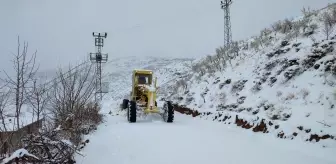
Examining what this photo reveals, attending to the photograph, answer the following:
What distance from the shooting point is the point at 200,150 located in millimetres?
7285

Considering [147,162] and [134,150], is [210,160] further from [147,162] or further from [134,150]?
[134,150]

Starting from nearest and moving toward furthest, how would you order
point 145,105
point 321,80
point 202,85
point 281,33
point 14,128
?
point 14,128, point 321,80, point 145,105, point 281,33, point 202,85

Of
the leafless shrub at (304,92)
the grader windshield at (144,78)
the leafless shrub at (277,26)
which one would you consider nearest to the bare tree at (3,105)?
the leafless shrub at (304,92)

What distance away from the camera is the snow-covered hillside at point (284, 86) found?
27.1 feet

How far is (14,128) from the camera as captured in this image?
4.77 meters

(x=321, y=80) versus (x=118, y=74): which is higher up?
(x=118, y=74)

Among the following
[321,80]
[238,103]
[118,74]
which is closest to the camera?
[321,80]

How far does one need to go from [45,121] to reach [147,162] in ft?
8.44

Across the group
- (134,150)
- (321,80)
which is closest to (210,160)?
(134,150)

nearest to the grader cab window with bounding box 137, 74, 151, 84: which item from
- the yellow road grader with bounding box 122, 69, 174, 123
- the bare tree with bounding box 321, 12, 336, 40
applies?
the yellow road grader with bounding box 122, 69, 174, 123

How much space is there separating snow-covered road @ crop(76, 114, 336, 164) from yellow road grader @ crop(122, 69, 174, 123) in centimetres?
436

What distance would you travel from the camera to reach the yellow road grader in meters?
14.2

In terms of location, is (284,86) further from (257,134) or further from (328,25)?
(328,25)

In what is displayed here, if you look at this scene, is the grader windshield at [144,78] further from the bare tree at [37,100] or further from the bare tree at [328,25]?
the bare tree at [37,100]
